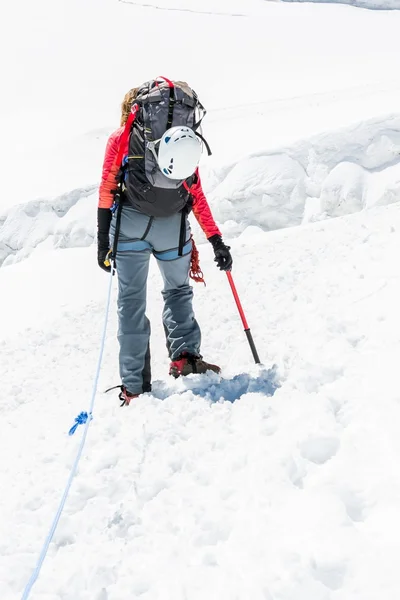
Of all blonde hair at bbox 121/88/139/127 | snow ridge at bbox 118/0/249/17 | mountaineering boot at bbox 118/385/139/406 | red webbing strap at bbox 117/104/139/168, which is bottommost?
mountaineering boot at bbox 118/385/139/406

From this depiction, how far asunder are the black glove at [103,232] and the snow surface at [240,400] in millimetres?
1146

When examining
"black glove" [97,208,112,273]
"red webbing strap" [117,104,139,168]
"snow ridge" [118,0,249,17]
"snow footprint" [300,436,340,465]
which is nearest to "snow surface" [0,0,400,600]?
"snow footprint" [300,436,340,465]

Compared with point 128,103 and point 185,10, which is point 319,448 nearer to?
point 128,103

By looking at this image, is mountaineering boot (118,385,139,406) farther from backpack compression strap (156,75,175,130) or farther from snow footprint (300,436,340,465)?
backpack compression strap (156,75,175,130)

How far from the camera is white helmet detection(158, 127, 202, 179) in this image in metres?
3.25

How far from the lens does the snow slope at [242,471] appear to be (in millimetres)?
1840

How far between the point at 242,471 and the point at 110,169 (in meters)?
2.36

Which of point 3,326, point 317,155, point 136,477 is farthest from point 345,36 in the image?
point 136,477

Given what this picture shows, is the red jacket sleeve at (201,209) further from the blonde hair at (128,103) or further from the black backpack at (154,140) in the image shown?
the blonde hair at (128,103)

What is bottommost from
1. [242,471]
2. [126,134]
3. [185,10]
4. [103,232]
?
[242,471]

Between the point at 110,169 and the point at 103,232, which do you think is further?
the point at 103,232

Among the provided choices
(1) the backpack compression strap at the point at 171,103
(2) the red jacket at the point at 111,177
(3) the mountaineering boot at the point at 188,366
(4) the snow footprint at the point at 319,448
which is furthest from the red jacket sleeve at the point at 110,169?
(4) the snow footprint at the point at 319,448

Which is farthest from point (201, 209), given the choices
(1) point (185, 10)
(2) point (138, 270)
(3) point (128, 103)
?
(1) point (185, 10)

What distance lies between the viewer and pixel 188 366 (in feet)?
13.0
